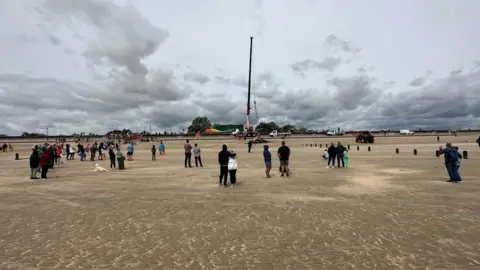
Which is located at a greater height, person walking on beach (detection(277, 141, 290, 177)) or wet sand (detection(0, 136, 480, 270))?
person walking on beach (detection(277, 141, 290, 177))

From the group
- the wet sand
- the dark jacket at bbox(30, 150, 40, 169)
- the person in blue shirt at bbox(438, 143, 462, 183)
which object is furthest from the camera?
the dark jacket at bbox(30, 150, 40, 169)

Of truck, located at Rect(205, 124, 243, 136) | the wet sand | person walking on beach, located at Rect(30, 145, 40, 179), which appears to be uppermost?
truck, located at Rect(205, 124, 243, 136)

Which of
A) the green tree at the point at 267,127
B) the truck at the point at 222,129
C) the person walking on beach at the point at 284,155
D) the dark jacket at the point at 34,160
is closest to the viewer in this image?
the person walking on beach at the point at 284,155

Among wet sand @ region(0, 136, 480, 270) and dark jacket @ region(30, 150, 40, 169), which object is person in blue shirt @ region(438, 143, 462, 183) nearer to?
wet sand @ region(0, 136, 480, 270)

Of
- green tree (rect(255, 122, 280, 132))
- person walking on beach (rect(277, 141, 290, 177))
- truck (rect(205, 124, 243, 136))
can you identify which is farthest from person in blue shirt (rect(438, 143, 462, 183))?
green tree (rect(255, 122, 280, 132))

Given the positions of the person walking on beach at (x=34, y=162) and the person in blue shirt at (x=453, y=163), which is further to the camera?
the person walking on beach at (x=34, y=162)

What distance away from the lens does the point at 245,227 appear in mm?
8523

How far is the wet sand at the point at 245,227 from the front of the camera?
6328 mm

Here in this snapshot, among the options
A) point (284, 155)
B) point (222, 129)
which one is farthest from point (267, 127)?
point (284, 155)

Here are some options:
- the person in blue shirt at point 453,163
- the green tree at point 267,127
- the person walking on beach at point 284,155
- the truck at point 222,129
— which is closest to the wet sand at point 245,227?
the person in blue shirt at point 453,163

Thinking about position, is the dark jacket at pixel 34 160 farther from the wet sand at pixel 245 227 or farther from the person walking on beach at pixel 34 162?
→ the wet sand at pixel 245 227

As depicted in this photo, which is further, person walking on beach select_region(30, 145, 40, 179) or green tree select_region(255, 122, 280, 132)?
green tree select_region(255, 122, 280, 132)

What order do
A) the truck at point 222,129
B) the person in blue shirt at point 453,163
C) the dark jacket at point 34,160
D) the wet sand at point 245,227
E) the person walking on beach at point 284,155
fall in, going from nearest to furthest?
1. the wet sand at point 245,227
2. the person in blue shirt at point 453,163
3. the person walking on beach at point 284,155
4. the dark jacket at point 34,160
5. the truck at point 222,129

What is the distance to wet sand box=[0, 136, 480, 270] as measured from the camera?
6328mm
